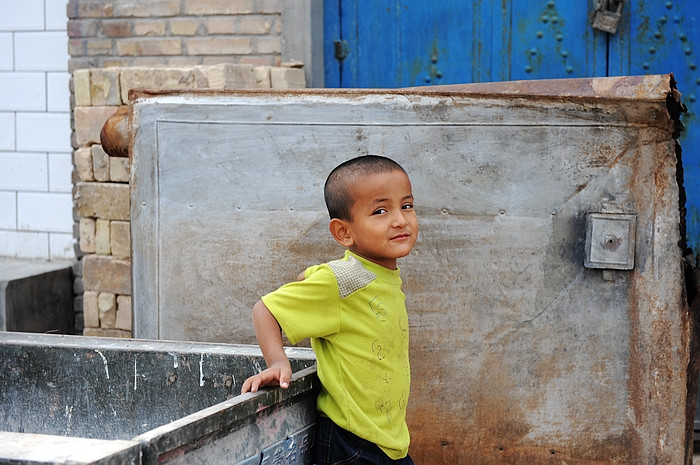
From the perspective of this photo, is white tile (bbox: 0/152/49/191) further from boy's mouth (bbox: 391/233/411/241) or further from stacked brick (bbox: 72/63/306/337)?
boy's mouth (bbox: 391/233/411/241)

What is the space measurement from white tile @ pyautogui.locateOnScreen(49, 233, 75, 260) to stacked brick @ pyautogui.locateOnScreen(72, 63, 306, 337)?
0.46 m

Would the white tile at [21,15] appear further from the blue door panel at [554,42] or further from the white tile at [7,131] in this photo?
the blue door panel at [554,42]

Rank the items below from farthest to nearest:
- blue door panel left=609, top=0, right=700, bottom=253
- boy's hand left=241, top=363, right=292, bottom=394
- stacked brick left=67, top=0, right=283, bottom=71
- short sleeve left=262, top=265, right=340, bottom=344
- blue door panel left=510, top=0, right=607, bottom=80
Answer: stacked brick left=67, top=0, right=283, bottom=71 < blue door panel left=510, top=0, right=607, bottom=80 < blue door panel left=609, top=0, right=700, bottom=253 < short sleeve left=262, top=265, right=340, bottom=344 < boy's hand left=241, top=363, right=292, bottom=394

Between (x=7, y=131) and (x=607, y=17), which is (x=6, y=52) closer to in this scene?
(x=7, y=131)


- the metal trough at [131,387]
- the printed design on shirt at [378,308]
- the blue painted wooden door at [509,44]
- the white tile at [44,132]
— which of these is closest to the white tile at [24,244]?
the white tile at [44,132]

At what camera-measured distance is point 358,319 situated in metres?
2.36

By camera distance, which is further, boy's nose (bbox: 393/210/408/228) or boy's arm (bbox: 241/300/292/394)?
boy's nose (bbox: 393/210/408/228)

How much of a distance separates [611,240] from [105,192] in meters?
2.52

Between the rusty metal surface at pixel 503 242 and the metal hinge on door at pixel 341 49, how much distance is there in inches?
58.4

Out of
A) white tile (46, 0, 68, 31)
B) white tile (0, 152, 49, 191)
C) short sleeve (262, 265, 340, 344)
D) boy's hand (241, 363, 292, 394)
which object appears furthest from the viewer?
white tile (0, 152, 49, 191)

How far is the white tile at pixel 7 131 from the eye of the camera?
17.0 feet

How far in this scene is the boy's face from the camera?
235 cm

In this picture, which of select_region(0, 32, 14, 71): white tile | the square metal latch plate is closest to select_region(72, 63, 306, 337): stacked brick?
select_region(0, 32, 14, 71): white tile

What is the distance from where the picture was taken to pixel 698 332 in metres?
3.16
